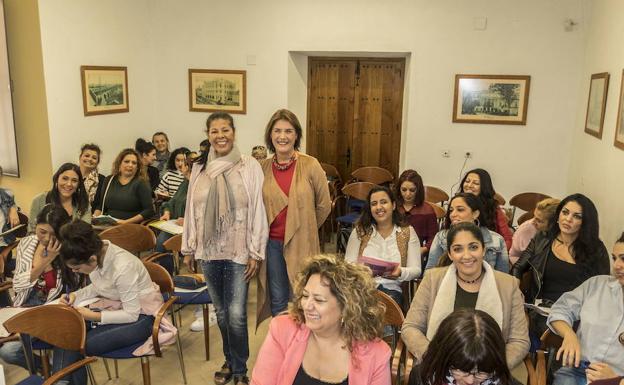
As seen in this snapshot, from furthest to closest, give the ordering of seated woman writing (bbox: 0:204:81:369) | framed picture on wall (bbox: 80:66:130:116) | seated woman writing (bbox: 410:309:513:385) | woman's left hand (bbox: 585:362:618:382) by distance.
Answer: framed picture on wall (bbox: 80:66:130:116)
seated woman writing (bbox: 0:204:81:369)
woman's left hand (bbox: 585:362:618:382)
seated woman writing (bbox: 410:309:513:385)

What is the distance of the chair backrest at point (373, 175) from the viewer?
6621 millimetres

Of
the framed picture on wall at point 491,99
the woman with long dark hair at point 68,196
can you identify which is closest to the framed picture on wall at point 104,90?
the woman with long dark hair at point 68,196

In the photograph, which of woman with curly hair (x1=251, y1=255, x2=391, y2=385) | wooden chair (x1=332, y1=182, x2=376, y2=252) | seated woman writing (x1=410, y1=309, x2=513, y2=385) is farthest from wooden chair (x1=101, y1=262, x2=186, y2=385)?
wooden chair (x1=332, y1=182, x2=376, y2=252)

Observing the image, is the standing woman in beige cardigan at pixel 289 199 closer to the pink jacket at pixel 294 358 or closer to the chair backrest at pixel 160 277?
the chair backrest at pixel 160 277

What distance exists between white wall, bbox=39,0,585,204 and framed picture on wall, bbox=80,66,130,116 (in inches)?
3.8

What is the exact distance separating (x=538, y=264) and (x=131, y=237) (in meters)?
2.91

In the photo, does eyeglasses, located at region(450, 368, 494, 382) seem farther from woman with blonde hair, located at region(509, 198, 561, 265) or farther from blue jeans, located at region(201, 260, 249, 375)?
woman with blonde hair, located at region(509, 198, 561, 265)

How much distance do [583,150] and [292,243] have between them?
363cm

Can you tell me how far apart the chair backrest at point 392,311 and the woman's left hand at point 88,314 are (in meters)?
1.54

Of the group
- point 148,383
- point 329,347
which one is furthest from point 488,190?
point 148,383

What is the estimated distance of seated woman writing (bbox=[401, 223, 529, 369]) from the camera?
2.53 m

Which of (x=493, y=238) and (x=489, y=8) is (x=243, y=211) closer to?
(x=493, y=238)

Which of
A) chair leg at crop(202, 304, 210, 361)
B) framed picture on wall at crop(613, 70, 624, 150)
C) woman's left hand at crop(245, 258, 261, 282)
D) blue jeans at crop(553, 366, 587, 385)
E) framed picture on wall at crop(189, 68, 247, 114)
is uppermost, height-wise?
framed picture on wall at crop(189, 68, 247, 114)

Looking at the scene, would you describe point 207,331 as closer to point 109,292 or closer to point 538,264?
point 109,292
